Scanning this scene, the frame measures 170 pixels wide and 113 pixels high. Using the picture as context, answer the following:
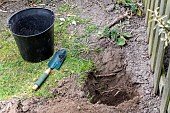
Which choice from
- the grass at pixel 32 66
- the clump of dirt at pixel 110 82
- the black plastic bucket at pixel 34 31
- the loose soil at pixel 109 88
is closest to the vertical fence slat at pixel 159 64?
the loose soil at pixel 109 88

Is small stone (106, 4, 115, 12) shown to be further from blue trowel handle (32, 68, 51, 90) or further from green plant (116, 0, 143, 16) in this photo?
blue trowel handle (32, 68, 51, 90)

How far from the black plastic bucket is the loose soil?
1.41ft

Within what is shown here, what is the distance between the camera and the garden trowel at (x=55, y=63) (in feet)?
10.1

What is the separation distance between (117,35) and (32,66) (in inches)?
37.2

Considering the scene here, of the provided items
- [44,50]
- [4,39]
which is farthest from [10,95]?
[4,39]

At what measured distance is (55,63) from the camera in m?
3.24

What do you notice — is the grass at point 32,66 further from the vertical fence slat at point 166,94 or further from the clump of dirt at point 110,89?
the vertical fence slat at point 166,94

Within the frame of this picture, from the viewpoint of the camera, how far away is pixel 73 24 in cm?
379

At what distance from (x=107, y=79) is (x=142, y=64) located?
36cm

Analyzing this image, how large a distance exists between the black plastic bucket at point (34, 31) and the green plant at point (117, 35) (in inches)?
23.6

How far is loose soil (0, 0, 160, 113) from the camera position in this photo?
8.97ft

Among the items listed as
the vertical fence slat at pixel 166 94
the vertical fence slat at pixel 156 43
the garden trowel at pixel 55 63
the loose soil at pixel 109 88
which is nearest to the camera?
the vertical fence slat at pixel 166 94

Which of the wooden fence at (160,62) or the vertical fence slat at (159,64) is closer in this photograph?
the wooden fence at (160,62)

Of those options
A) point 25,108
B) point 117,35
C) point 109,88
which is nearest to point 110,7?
point 117,35
